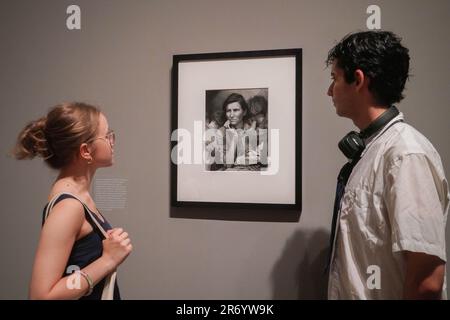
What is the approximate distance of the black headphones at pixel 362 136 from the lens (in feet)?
A: 2.67

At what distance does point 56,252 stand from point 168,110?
607 mm

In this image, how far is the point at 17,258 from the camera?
1.24 m

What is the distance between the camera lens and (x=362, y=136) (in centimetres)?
86

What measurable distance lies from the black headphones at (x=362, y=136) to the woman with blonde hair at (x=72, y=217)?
62 centimetres

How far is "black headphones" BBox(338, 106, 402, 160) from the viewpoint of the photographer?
0.81 m

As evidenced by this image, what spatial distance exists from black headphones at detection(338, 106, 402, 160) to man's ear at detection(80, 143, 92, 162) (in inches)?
25.7

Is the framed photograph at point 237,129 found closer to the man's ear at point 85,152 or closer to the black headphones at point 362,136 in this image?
the black headphones at point 362,136

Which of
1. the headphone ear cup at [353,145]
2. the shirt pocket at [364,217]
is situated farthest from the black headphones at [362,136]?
the shirt pocket at [364,217]

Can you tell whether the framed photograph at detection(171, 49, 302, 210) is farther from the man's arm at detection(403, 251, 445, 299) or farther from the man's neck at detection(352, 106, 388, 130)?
the man's arm at detection(403, 251, 445, 299)

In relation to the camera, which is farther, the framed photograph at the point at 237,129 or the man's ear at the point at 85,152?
the framed photograph at the point at 237,129
